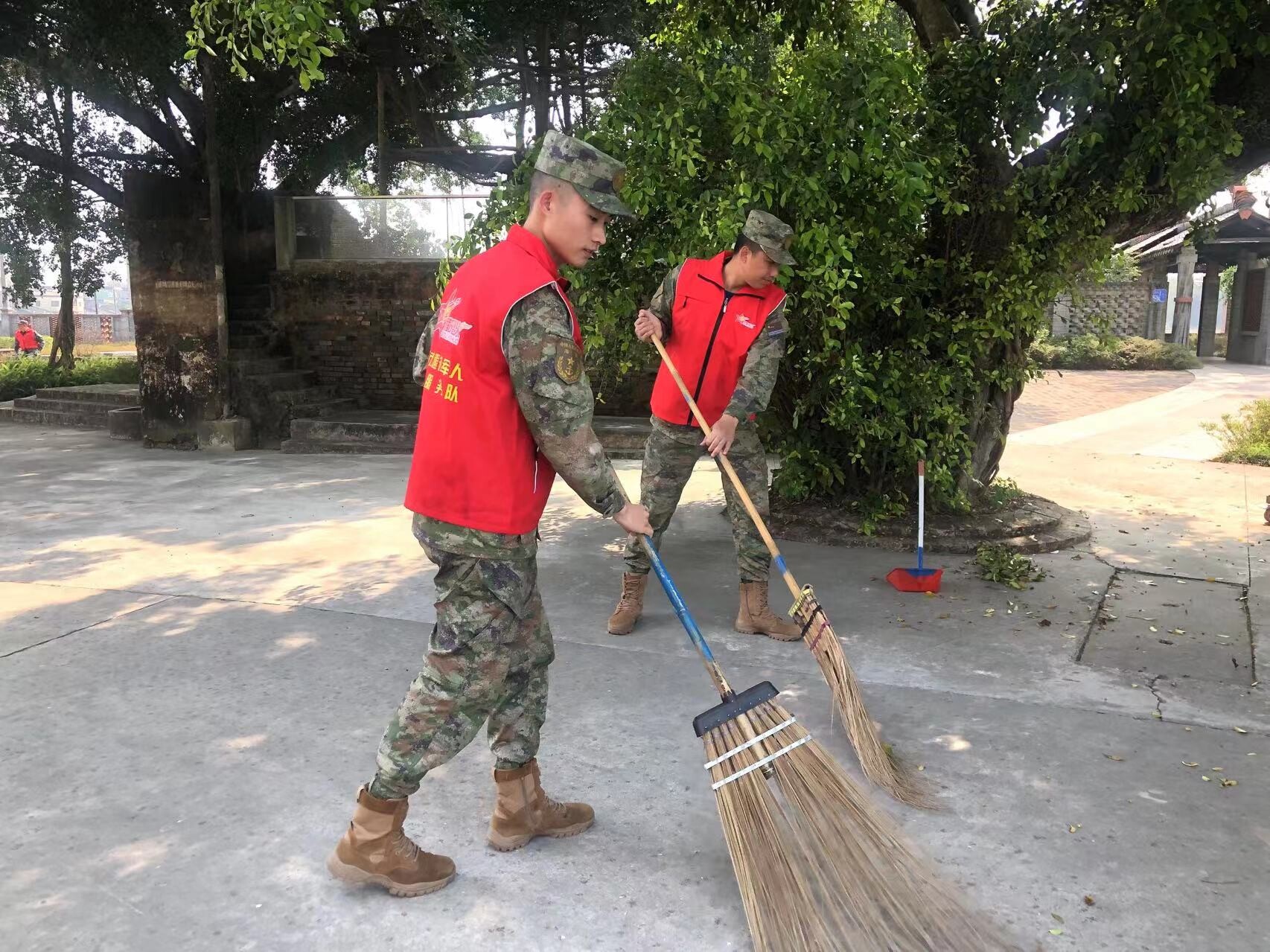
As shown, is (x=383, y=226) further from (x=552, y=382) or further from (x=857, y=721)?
(x=552, y=382)

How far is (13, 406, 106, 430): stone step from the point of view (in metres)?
13.2

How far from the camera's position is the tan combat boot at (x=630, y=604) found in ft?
15.2

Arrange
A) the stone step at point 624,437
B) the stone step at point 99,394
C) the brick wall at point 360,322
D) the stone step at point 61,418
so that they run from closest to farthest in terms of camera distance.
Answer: the stone step at point 624,437
the brick wall at point 360,322
the stone step at point 61,418
the stone step at point 99,394

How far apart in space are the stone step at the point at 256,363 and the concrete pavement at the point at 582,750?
5170mm

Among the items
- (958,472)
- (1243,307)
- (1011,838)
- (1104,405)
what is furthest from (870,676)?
(1243,307)

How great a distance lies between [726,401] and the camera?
472cm

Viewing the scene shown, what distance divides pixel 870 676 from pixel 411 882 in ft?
7.07

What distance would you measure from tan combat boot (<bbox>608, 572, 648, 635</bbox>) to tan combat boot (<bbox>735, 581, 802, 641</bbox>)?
47 cm

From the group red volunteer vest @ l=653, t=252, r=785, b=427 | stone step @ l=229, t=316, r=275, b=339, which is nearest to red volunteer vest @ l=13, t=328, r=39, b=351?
stone step @ l=229, t=316, r=275, b=339

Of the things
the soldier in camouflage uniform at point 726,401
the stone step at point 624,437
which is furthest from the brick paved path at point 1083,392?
the soldier in camouflage uniform at point 726,401

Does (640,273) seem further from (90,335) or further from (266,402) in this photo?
(90,335)

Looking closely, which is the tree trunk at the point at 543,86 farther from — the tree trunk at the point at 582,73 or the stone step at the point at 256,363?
the stone step at the point at 256,363

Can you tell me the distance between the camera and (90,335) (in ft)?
140

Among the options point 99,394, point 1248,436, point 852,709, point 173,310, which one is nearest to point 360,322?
point 173,310
